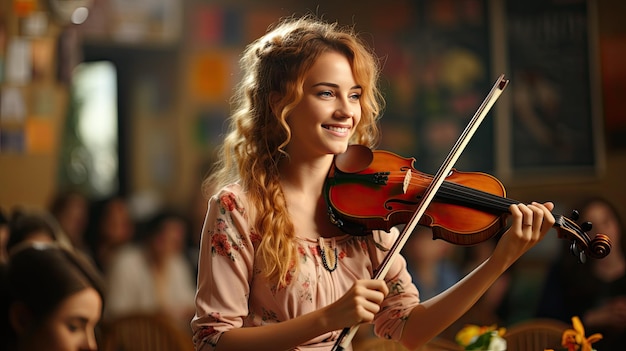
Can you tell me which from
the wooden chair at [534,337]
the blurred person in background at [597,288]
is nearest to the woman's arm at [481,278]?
the wooden chair at [534,337]

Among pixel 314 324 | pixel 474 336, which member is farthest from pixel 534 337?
pixel 314 324

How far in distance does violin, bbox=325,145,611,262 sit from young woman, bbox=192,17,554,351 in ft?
0.13

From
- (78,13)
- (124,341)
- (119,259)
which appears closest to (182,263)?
(119,259)

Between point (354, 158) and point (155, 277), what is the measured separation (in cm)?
358

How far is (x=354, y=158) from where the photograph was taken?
5.66 ft

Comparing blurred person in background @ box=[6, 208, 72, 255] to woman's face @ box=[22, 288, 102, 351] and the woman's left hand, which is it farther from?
the woman's left hand

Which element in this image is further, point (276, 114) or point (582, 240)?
point (276, 114)

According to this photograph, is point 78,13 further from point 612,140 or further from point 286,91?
point 286,91

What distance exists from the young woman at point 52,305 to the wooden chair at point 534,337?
977mm

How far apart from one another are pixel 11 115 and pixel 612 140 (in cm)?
316

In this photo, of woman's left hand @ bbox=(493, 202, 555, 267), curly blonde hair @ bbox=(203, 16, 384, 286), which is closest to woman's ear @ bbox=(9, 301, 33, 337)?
curly blonde hair @ bbox=(203, 16, 384, 286)

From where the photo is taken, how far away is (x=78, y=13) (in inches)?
208

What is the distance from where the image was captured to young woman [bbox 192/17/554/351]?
155 cm

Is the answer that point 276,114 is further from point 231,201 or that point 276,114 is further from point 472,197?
point 472,197
